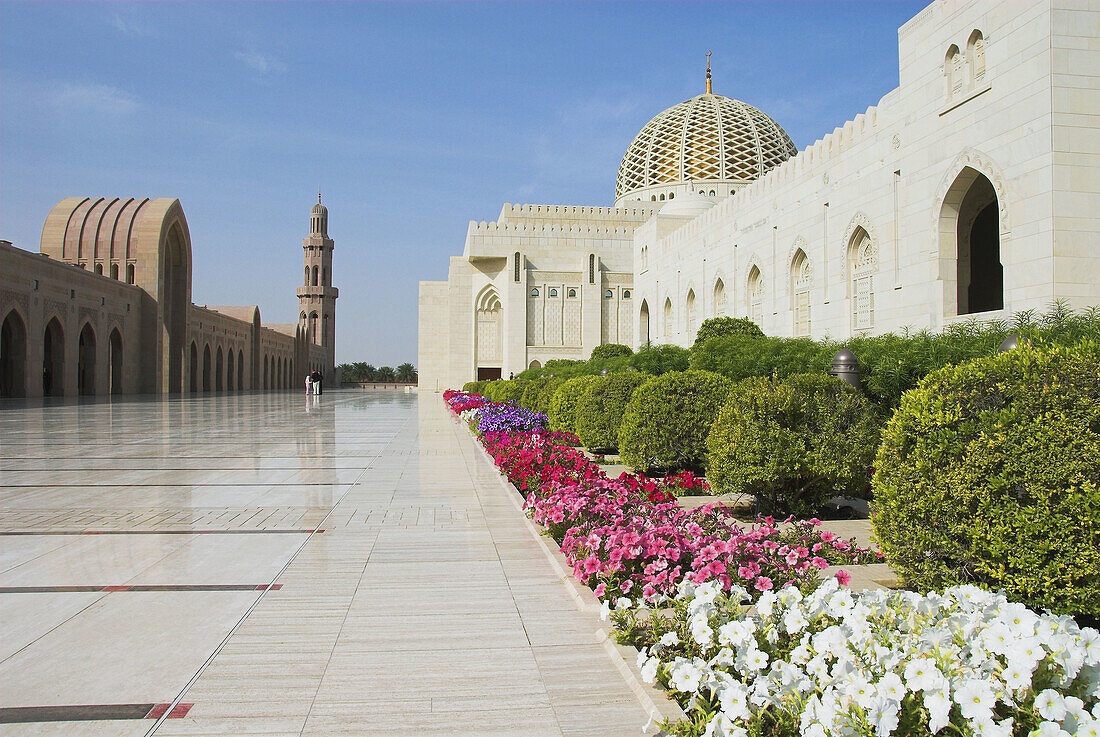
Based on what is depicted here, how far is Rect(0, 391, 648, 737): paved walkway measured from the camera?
2215mm

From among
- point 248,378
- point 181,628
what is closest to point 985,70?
point 181,628

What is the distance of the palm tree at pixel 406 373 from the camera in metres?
78.8

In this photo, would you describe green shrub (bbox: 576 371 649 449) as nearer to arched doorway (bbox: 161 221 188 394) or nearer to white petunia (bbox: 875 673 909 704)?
white petunia (bbox: 875 673 909 704)

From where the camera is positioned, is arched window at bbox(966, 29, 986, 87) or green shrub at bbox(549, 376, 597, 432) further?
arched window at bbox(966, 29, 986, 87)

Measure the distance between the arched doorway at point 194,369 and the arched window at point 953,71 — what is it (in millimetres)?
30172

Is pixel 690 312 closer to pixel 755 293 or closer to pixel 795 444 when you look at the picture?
pixel 755 293

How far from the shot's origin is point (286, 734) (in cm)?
207

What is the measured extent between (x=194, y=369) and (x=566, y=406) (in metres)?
27.6

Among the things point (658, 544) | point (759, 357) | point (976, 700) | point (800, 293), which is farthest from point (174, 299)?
point (976, 700)

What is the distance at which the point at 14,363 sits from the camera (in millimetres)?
21922

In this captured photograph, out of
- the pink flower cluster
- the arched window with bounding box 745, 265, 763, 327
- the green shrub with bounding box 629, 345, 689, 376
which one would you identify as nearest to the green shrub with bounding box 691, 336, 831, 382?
the green shrub with bounding box 629, 345, 689, 376

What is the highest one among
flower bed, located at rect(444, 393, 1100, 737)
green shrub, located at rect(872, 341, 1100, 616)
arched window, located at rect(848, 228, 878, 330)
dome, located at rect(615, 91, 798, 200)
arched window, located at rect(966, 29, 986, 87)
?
dome, located at rect(615, 91, 798, 200)

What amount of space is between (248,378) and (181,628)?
4285 centimetres

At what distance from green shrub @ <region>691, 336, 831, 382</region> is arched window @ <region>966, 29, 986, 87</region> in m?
4.65
